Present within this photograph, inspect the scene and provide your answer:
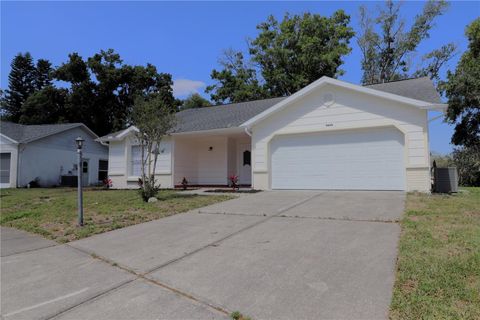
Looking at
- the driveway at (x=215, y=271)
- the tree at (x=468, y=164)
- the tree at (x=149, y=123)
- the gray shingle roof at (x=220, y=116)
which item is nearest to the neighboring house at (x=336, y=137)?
the gray shingle roof at (x=220, y=116)

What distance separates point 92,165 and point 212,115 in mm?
13284

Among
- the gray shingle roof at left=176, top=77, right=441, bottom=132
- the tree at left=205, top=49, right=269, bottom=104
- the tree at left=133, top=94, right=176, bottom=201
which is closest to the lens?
the tree at left=133, top=94, right=176, bottom=201

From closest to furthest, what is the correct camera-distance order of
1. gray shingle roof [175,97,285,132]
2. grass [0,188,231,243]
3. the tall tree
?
grass [0,188,231,243]
gray shingle roof [175,97,285,132]
the tall tree

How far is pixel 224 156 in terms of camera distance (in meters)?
16.1

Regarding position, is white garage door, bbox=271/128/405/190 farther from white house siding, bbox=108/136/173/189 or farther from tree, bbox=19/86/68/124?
tree, bbox=19/86/68/124

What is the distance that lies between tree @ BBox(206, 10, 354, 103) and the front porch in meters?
14.4

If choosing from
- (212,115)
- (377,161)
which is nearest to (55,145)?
(212,115)

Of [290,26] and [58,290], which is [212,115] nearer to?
[58,290]

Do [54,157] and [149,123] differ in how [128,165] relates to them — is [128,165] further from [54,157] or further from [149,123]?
[54,157]

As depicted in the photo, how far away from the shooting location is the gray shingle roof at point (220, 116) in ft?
48.2

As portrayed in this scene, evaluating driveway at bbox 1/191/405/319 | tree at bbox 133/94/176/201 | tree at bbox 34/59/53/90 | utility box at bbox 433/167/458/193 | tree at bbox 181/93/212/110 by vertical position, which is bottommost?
driveway at bbox 1/191/405/319

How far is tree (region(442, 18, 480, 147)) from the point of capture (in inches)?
678

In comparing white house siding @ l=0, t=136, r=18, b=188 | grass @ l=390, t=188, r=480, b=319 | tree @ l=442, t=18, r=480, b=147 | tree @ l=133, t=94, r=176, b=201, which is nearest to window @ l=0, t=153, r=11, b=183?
white house siding @ l=0, t=136, r=18, b=188

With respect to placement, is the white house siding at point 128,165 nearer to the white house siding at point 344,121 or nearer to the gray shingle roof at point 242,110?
the gray shingle roof at point 242,110
